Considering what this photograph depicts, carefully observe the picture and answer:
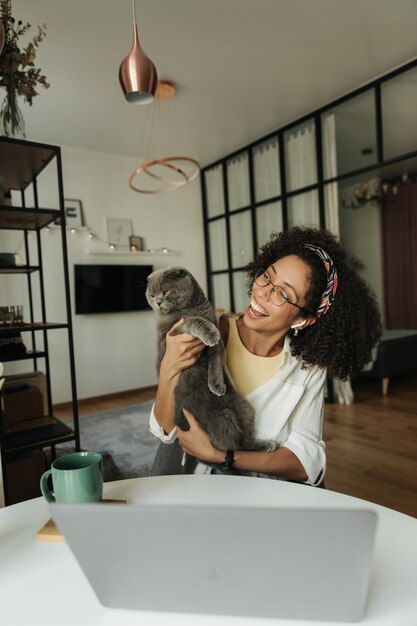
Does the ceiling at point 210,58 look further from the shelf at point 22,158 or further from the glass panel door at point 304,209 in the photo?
the shelf at point 22,158

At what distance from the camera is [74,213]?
436cm

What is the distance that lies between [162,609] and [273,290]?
765 mm

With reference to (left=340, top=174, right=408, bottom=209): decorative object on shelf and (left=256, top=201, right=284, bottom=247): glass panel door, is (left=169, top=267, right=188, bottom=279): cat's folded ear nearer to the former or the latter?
(left=256, top=201, right=284, bottom=247): glass panel door

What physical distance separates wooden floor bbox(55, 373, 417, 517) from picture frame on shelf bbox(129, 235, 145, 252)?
5.90 feet

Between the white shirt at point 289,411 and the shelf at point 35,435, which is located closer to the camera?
the white shirt at point 289,411

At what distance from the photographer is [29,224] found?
2215 mm

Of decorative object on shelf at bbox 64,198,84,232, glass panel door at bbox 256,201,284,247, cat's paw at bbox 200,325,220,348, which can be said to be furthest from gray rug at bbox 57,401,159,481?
glass panel door at bbox 256,201,284,247

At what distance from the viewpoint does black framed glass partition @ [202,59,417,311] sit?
10.7ft

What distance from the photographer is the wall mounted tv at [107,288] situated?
4355 millimetres

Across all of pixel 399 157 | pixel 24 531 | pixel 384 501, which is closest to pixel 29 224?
pixel 24 531

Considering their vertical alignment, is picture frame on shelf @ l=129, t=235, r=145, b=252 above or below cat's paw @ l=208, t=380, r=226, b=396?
Result: above

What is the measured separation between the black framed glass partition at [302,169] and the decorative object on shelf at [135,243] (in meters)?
1.01

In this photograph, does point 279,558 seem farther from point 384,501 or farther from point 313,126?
point 313,126

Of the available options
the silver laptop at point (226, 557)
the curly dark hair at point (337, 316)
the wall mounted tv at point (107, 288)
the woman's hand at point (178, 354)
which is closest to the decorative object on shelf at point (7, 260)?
the woman's hand at point (178, 354)
